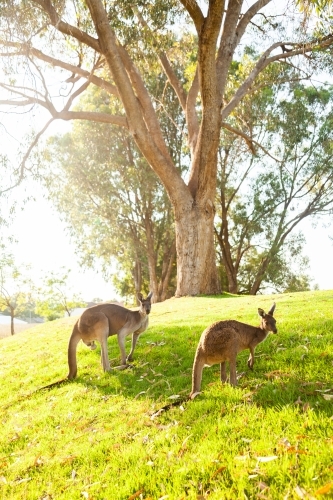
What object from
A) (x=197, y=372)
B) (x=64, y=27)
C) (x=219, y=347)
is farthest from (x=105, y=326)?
(x=64, y=27)

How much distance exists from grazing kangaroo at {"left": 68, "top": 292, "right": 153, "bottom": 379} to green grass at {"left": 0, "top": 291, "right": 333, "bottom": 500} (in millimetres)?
373

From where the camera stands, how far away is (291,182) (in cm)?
2852

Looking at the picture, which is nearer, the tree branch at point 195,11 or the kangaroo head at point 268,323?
the kangaroo head at point 268,323

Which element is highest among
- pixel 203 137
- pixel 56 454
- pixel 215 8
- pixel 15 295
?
pixel 215 8

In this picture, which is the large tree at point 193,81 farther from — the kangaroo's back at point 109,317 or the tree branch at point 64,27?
the kangaroo's back at point 109,317

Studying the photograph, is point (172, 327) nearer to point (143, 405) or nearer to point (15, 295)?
point (143, 405)

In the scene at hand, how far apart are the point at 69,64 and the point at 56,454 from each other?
1640cm

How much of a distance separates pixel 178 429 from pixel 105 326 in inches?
118

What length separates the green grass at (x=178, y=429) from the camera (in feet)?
11.6

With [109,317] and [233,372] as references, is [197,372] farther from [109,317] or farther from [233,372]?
[109,317]

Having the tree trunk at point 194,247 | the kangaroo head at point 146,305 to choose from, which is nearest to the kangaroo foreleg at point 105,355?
the kangaroo head at point 146,305

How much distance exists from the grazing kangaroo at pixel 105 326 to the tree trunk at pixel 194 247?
9930 millimetres

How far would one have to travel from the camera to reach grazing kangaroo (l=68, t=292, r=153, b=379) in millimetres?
7410

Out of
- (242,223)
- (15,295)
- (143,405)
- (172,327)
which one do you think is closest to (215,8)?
(172,327)
